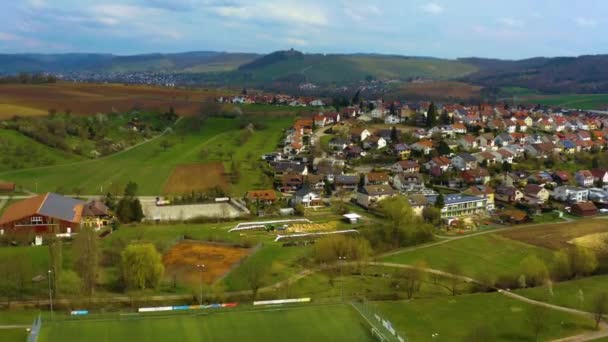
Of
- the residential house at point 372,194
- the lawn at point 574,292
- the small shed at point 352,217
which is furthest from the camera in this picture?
the residential house at point 372,194

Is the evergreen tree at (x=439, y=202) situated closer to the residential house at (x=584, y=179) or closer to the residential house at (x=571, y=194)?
the residential house at (x=571, y=194)

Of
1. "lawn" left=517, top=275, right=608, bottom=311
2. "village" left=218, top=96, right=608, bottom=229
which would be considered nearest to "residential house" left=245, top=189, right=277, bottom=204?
"village" left=218, top=96, right=608, bottom=229

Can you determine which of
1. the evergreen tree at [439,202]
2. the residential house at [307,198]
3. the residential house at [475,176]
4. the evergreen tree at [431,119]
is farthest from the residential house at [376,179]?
the evergreen tree at [431,119]

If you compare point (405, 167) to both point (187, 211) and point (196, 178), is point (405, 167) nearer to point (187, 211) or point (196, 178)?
point (196, 178)

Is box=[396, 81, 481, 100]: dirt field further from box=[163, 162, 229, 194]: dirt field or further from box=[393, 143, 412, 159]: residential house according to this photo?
box=[163, 162, 229, 194]: dirt field

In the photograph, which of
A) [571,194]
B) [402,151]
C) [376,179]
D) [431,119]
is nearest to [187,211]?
[376,179]

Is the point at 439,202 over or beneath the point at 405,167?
beneath

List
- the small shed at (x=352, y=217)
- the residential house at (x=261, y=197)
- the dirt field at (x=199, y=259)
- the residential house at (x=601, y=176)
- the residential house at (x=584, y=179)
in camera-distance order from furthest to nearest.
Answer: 1. the residential house at (x=601, y=176)
2. the residential house at (x=584, y=179)
3. the residential house at (x=261, y=197)
4. the small shed at (x=352, y=217)
5. the dirt field at (x=199, y=259)
